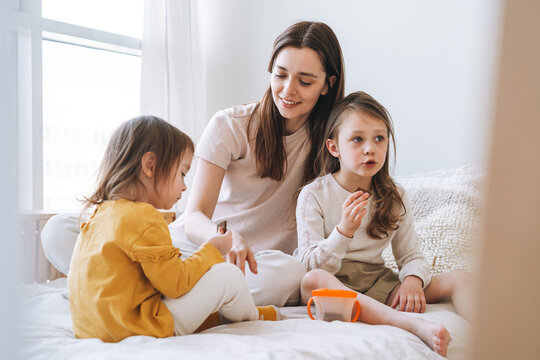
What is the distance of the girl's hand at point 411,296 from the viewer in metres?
1.05

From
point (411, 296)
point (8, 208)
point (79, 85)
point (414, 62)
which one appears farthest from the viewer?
point (79, 85)

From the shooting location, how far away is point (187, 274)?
84 centimetres

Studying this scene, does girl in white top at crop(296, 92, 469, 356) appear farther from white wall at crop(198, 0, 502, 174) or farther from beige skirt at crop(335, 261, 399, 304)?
white wall at crop(198, 0, 502, 174)

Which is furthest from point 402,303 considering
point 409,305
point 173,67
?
point 173,67

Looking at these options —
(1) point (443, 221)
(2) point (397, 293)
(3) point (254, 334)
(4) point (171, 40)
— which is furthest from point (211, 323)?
(4) point (171, 40)

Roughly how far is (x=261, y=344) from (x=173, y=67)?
84.9 inches

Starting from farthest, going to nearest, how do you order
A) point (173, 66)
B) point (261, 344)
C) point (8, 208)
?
point (173, 66) < point (261, 344) < point (8, 208)

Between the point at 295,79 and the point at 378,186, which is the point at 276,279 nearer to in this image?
the point at 378,186

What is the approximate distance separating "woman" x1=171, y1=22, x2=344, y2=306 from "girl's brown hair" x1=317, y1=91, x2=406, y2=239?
0.32ft

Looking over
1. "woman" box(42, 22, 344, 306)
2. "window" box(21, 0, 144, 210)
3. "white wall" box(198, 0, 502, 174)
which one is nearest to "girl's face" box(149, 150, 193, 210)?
"woman" box(42, 22, 344, 306)

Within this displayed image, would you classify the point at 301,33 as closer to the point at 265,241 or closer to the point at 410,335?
the point at 265,241

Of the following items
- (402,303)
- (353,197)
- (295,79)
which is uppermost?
(295,79)

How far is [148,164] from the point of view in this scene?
939 mm

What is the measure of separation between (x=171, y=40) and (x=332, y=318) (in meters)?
2.09
